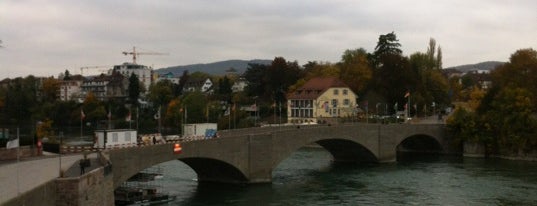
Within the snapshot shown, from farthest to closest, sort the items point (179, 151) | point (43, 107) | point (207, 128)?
point (43, 107)
point (207, 128)
point (179, 151)

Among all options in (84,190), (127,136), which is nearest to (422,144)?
(127,136)

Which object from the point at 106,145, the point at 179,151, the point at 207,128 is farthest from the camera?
the point at 207,128

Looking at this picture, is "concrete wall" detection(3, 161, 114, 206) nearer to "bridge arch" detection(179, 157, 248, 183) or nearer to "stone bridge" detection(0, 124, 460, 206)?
"stone bridge" detection(0, 124, 460, 206)

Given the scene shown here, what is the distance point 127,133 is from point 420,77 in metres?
80.8

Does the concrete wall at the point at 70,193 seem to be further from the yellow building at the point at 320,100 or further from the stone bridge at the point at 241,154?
the yellow building at the point at 320,100

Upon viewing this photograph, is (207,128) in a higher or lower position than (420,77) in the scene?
lower

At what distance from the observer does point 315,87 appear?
381 feet

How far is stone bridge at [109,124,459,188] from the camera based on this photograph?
43.8m

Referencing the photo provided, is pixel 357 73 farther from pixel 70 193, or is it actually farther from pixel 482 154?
pixel 70 193

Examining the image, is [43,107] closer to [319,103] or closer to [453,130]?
[319,103]

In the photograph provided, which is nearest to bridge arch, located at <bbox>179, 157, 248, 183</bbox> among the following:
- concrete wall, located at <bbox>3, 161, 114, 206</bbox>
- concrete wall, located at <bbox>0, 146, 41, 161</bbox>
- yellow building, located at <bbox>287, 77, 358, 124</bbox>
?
concrete wall, located at <bbox>0, 146, 41, 161</bbox>

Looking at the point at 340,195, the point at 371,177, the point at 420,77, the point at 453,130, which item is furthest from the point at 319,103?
the point at 340,195

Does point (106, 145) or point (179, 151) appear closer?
point (106, 145)

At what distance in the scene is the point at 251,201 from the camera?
46.8m
